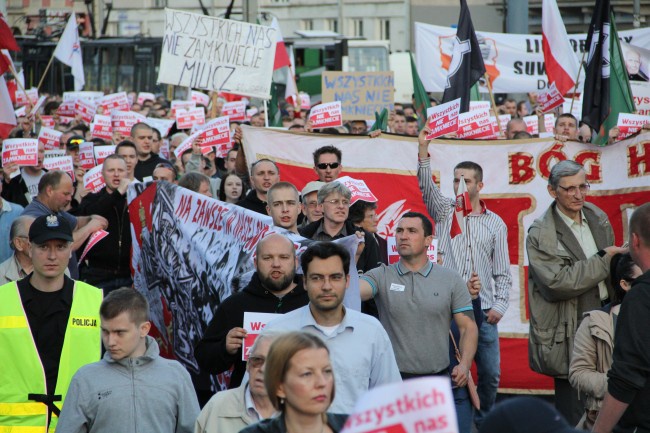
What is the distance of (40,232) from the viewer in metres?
6.03

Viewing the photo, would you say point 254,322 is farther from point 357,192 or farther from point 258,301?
point 357,192

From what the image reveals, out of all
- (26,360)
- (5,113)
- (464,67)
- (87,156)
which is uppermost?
(464,67)

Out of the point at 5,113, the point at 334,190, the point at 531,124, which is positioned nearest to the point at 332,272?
the point at 334,190

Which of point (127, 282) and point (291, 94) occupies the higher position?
point (291, 94)

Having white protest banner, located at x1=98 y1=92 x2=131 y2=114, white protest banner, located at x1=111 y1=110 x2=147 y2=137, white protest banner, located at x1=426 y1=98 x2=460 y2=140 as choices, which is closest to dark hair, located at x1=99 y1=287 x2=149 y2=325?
white protest banner, located at x1=426 y1=98 x2=460 y2=140

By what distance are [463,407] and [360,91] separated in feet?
35.3

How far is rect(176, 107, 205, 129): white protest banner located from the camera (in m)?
16.8

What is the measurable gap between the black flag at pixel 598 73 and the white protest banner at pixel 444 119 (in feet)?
5.35

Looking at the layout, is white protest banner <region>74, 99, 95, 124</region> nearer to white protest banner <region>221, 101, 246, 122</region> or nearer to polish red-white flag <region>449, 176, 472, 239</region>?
white protest banner <region>221, 101, 246, 122</region>

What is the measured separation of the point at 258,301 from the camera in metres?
5.84

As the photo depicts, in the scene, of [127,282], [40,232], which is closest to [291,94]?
[127,282]

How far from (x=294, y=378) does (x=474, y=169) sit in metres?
5.15

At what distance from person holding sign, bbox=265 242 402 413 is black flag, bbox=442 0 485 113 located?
19.4ft

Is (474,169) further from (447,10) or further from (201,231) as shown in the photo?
(447,10)
